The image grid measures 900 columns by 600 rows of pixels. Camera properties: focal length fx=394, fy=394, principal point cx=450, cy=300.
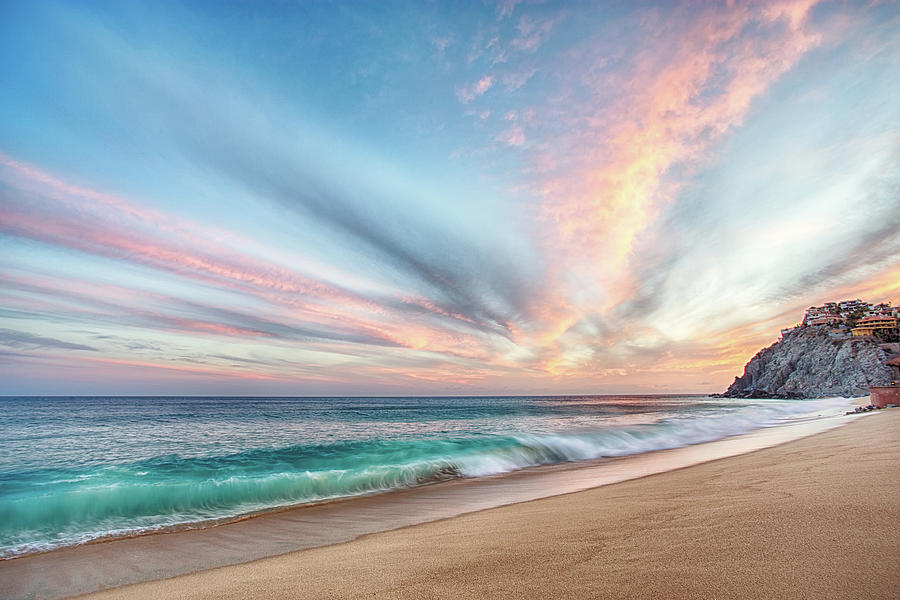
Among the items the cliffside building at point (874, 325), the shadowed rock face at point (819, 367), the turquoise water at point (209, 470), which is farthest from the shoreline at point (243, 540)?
the cliffside building at point (874, 325)

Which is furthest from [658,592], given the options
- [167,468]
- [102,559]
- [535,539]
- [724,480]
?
[167,468]

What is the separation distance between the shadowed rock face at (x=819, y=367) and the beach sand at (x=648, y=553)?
70.0 metres

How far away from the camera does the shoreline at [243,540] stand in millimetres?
4699

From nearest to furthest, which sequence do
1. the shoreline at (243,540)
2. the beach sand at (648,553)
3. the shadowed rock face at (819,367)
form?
the beach sand at (648,553)
the shoreline at (243,540)
the shadowed rock face at (819,367)

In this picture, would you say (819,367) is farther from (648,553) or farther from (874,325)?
(648,553)

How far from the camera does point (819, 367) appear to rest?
65.9m

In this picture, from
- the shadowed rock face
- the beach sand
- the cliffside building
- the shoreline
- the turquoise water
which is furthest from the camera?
the cliffside building

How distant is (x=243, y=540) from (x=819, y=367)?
8870 cm

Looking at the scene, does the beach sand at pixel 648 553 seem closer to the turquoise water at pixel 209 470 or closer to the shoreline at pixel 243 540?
the shoreline at pixel 243 540

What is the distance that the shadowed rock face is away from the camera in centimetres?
5619

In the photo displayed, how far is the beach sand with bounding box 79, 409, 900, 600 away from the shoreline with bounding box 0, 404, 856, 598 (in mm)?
878

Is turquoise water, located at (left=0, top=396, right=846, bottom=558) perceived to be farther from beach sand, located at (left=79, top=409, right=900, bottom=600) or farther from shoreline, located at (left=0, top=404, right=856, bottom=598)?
beach sand, located at (left=79, top=409, right=900, bottom=600)

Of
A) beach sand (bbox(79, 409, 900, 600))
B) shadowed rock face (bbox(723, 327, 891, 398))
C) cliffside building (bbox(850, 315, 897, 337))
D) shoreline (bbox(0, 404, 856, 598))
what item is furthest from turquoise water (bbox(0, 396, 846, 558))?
cliffside building (bbox(850, 315, 897, 337))

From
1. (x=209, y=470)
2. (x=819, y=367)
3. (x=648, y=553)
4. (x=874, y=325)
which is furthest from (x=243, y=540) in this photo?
(x=874, y=325)
